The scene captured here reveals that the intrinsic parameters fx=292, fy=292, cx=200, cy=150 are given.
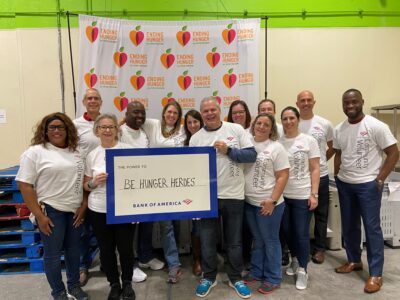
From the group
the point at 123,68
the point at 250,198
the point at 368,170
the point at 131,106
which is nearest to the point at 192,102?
the point at 123,68

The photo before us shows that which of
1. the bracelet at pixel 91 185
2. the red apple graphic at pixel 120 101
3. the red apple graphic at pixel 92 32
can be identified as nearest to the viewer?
the bracelet at pixel 91 185

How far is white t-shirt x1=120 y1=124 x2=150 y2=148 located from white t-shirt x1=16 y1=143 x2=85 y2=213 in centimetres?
49

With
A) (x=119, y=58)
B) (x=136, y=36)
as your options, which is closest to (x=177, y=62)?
(x=136, y=36)

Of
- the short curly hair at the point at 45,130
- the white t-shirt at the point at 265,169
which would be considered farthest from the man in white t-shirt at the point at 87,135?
the white t-shirt at the point at 265,169

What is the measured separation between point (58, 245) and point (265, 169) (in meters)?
1.54

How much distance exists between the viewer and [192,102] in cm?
356

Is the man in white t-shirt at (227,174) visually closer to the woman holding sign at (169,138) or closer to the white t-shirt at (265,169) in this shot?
the white t-shirt at (265,169)

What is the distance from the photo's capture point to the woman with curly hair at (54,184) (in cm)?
188

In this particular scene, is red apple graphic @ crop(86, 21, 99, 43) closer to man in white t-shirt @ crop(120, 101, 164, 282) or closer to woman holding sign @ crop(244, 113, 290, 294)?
man in white t-shirt @ crop(120, 101, 164, 282)

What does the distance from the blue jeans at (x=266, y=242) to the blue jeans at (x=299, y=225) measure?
0.61ft

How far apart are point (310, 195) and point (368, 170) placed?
50 centimetres

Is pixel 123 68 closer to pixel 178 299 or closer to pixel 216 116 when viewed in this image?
pixel 216 116

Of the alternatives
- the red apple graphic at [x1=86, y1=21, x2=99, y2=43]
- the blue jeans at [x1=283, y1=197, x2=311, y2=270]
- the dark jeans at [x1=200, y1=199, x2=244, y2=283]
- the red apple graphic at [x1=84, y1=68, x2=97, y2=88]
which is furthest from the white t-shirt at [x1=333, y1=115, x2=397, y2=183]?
the red apple graphic at [x1=86, y1=21, x2=99, y2=43]

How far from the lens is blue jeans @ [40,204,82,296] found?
1.96m
